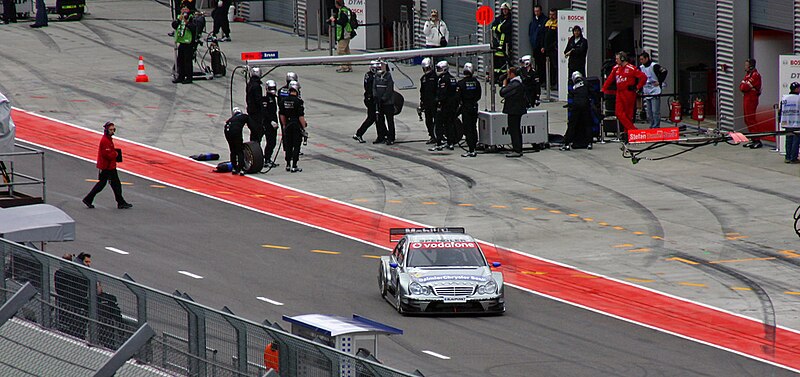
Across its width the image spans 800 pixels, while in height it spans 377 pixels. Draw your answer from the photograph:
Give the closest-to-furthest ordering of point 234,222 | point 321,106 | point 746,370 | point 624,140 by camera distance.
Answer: point 746,370, point 234,222, point 624,140, point 321,106

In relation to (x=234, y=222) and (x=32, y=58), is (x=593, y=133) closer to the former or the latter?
(x=234, y=222)

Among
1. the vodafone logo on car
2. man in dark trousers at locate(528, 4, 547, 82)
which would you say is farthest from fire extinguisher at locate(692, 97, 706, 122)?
the vodafone logo on car

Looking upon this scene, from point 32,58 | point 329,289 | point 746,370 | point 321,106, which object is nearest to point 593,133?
point 321,106

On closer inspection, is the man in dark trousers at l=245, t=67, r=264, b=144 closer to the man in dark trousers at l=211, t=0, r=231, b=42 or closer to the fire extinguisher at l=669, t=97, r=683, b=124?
the fire extinguisher at l=669, t=97, r=683, b=124

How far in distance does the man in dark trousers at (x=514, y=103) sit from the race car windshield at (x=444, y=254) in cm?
1102

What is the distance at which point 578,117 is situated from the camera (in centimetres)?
3416

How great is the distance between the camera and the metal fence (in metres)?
11.6

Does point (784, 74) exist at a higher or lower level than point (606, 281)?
higher

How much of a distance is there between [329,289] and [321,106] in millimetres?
17631

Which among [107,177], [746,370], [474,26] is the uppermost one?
[474,26]

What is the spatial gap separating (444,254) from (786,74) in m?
13.9

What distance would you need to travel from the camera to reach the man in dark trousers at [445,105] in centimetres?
3375

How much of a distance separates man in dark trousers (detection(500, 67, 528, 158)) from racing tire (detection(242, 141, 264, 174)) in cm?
549

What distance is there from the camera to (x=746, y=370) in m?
19.4
